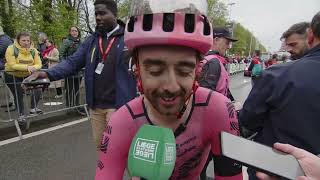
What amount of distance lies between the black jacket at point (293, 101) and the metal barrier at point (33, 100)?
14.7ft

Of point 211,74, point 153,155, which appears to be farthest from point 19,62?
point 153,155

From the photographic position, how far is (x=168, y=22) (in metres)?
1.43

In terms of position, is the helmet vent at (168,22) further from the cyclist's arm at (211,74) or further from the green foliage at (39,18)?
the green foliage at (39,18)

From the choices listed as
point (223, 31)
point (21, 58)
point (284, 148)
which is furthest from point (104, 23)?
point (21, 58)

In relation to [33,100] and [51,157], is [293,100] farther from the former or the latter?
[33,100]

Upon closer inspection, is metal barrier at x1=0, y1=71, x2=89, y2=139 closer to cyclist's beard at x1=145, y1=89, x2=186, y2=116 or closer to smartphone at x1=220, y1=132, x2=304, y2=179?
cyclist's beard at x1=145, y1=89, x2=186, y2=116

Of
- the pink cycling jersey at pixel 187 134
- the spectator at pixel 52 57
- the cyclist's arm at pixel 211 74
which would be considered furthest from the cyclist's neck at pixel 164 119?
the spectator at pixel 52 57

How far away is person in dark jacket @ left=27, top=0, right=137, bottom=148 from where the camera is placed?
368 centimetres

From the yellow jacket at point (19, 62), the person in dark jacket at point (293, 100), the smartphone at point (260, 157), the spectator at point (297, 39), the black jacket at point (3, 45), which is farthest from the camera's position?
the black jacket at point (3, 45)

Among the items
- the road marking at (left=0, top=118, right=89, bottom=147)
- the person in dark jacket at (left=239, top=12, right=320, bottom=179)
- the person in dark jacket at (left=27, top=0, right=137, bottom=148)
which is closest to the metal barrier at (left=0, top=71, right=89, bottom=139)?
the road marking at (left=0, top=118, right=89, bottom=147)

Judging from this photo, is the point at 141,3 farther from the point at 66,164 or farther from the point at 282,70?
the point at 66,164

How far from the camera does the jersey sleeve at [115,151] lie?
160 cm

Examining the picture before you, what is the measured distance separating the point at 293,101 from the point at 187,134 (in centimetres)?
102

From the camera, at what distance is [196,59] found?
5.04ft
